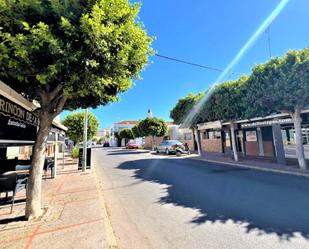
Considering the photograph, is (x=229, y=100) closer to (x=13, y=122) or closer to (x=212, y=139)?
(x=212, y=139)

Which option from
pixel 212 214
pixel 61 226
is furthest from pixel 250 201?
pixel 61 226

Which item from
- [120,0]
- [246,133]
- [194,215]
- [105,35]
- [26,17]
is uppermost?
[120,0]

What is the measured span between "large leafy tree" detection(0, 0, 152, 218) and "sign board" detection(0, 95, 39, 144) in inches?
20.9

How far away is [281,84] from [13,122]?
1107 cm

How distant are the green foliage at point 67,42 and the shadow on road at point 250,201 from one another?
4.10m

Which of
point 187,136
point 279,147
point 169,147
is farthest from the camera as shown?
point 187,136

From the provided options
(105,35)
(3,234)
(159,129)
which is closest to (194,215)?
(3,234)

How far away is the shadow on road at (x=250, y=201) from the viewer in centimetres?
447

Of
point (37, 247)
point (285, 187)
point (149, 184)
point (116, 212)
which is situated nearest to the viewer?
point (37, 247)

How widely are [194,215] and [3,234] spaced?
4155 millimetres

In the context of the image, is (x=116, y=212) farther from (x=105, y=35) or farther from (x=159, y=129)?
(x=159, y=129)

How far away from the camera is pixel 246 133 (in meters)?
19.6

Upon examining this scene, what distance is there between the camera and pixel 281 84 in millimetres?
9992

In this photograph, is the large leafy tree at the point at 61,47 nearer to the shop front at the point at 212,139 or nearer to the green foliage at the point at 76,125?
the shop front at the point at 212,139
